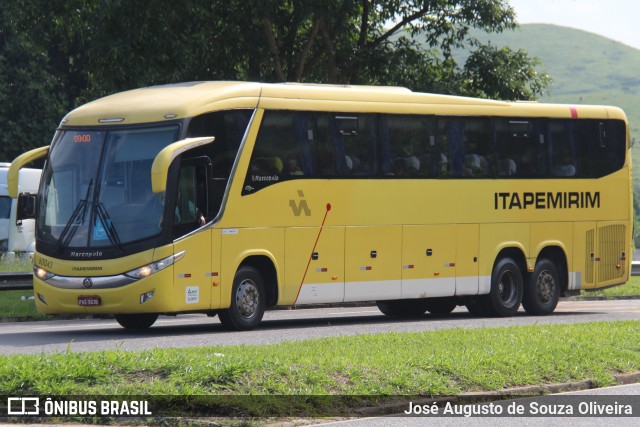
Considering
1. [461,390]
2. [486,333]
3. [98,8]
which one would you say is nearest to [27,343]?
[486,333]

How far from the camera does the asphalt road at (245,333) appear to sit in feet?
56.4

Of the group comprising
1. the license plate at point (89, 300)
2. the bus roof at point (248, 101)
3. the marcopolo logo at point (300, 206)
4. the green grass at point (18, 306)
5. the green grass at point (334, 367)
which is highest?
the bus roof at point (248, 101)

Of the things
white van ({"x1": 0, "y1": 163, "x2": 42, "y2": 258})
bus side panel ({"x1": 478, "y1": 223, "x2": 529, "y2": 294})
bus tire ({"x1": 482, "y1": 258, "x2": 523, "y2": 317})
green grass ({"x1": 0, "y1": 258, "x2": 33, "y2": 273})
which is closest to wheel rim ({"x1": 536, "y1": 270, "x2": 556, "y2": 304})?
bus tire ({"x1": 482, "y1": 258, "x2": 523, "y2": 317})

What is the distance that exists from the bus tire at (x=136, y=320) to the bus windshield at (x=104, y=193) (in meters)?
1.95

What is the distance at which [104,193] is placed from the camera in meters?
18.7

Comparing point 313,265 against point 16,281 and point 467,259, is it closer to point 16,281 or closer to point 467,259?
point 467,259

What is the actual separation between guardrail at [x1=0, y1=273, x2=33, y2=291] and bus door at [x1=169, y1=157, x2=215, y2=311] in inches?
362

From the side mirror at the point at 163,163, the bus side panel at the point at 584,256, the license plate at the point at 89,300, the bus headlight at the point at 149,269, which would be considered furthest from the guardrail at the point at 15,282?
the bus side panel at the point at 584,256

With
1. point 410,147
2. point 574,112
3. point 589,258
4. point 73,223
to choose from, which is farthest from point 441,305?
point 73,223

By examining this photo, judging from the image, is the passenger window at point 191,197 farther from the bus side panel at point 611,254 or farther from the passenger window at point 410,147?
the bus side panel at point 611,254

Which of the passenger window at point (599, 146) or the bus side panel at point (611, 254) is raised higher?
the passenger window at point (599, 146)

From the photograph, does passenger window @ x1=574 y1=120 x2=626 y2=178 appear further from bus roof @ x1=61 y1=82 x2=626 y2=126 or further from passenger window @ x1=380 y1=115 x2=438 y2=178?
passenger window @ x1=380 y1=115 x2=438 y2=178

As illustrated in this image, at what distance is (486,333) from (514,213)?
733 cm

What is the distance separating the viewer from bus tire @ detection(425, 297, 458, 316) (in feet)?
79.9
